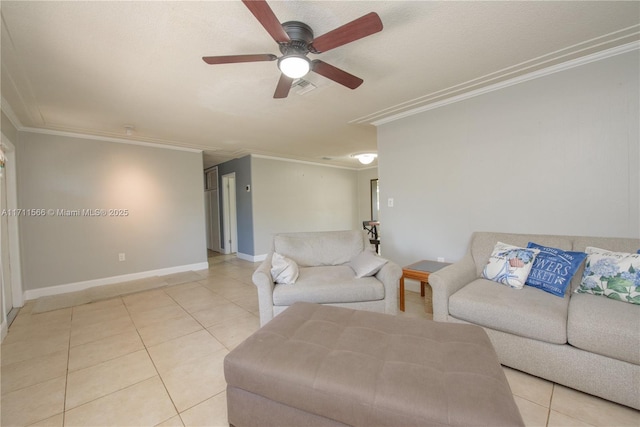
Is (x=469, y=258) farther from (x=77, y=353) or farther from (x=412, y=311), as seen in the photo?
(x=77, y=353)

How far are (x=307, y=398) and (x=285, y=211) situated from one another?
17.7 ft

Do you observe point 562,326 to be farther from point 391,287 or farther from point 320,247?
point 320,247

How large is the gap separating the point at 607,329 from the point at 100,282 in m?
5.73

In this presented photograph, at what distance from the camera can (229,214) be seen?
6.72m

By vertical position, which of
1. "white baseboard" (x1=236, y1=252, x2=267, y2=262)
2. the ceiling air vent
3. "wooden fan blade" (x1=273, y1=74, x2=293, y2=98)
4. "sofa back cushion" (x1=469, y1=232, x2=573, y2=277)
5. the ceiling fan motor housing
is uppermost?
the ceiling air vent

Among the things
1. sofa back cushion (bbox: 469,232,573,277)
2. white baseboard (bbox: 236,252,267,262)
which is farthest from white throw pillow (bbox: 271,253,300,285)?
white baseboard (bbox: 236,252,267,262)

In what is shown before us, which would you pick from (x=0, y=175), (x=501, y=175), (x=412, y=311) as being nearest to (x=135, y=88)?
(x=0, y=175)

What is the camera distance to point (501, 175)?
2777mm

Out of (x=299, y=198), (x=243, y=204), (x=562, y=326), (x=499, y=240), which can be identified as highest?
(x=299, y=198)

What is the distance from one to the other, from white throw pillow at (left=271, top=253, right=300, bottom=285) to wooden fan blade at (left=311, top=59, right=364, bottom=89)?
5.39 ft

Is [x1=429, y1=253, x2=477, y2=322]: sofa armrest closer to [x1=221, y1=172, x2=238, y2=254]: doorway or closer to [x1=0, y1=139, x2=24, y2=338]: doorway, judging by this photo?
[x1=0, y1=139, x2=24, y2=338]: doorway

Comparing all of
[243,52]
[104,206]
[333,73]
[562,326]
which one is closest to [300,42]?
[333,73]

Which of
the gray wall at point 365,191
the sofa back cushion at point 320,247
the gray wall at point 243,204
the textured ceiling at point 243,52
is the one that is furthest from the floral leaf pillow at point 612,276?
the gray wall at point 365,191

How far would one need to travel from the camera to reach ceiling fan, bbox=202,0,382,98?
1406 millimetres
